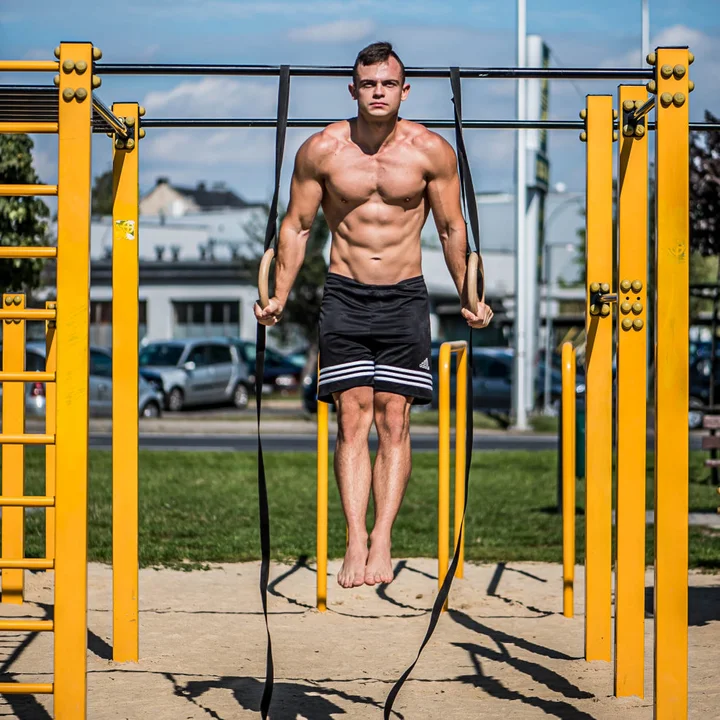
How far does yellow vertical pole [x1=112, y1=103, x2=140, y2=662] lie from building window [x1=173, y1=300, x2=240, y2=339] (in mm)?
40387

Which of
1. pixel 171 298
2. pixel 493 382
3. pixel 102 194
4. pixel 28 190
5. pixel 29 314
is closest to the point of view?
pixel 28 190

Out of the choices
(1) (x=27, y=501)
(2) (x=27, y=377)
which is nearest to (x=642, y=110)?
(2) (x=27, y=377)

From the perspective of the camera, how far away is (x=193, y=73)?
5199mm

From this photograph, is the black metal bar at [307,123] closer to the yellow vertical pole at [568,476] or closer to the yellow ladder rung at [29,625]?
the yellow vertical pole at [568,476]

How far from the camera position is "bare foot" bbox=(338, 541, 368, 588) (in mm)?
4297

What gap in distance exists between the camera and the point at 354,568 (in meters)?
4.30

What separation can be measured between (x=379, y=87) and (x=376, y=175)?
1.09ft

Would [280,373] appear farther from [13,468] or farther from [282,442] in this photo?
[13,468]

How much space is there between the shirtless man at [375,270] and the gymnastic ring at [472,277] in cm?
30

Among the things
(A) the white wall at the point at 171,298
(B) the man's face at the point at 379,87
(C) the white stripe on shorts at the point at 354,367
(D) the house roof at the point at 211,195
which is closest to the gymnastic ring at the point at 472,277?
(C) the white stripe on shorts at the point at 354,367

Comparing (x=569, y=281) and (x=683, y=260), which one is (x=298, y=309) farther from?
(x=683, y=260)

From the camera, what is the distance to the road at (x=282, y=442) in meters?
19.2

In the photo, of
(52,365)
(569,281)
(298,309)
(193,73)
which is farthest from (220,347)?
(569,281)

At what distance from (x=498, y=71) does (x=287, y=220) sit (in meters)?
1.25
